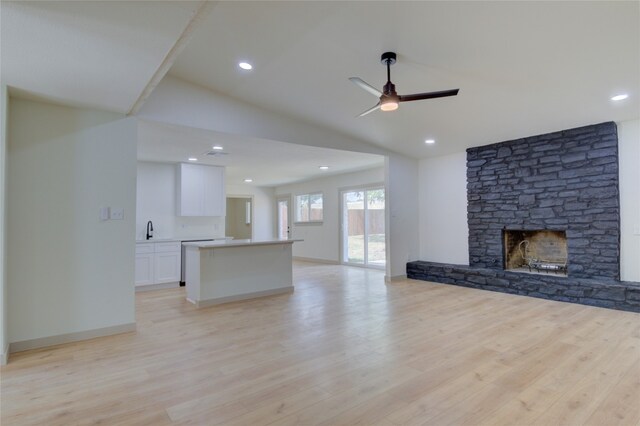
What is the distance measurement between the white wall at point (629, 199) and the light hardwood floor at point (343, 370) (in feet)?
2.59

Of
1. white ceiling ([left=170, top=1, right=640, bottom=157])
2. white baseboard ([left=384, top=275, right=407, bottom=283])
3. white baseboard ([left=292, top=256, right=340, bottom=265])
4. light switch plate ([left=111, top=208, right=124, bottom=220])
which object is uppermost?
white ceiling ([left=170, top=1, right=640, bottom=157])

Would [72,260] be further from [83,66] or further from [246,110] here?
[246,110]

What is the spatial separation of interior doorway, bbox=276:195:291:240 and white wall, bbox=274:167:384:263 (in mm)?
515

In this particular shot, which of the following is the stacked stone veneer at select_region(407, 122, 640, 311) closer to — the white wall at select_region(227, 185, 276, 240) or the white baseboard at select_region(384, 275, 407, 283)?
the white baseboard at select_region(384, 275, 407, 283)

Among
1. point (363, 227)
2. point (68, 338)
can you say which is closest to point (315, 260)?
point (363, 227)

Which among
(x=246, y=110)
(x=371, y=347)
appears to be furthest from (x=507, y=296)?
(x=246, y=110)

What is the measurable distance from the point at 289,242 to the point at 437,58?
131 inches

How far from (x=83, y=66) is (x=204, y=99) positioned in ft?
6.13

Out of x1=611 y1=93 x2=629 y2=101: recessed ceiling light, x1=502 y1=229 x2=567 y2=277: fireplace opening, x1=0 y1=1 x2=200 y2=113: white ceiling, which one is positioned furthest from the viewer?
x1=502 y1=229 x2=567 y2=277: fireplace opening

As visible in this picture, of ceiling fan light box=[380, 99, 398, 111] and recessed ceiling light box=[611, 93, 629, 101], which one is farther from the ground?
recessed ceiling light box=[611, 93, 629, 101]

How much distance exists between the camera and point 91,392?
225 cm

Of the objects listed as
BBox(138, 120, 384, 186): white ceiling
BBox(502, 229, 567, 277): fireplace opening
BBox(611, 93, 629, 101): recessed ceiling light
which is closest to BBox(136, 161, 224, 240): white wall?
BBox(138, 120, 384, 186): white ceiling

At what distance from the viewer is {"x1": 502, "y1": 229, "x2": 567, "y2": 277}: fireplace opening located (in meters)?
5.15

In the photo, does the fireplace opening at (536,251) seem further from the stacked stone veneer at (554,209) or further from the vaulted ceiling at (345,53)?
the vaulted ceiling at (345,53)
